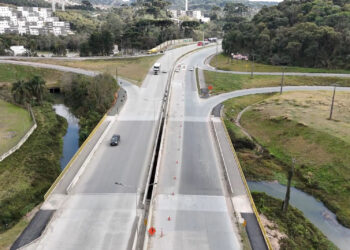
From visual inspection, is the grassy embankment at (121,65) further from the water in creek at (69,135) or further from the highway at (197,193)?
the highway at (197,193)

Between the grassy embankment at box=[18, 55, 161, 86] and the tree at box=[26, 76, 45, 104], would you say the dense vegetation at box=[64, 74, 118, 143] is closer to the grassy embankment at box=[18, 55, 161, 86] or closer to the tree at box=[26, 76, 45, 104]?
the tree at box=[26, 76, 45, 104]

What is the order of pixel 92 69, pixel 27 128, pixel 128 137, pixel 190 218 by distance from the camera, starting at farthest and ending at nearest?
pixel 92 69, pixel 27 128, pixel 128 137, pixel 190 218

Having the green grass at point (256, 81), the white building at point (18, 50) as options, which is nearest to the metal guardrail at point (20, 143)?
the green grass at point (256, 81)

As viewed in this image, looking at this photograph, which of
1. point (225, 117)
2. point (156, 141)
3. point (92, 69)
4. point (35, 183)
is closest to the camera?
point (35, 183)

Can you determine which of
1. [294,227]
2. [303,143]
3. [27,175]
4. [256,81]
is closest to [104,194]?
[27,175]

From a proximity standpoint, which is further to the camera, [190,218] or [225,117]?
[225,117]

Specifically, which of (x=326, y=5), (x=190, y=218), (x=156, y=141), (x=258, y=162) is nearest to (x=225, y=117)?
(x=258, y=162)

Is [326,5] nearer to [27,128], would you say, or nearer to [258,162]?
[258,162]
